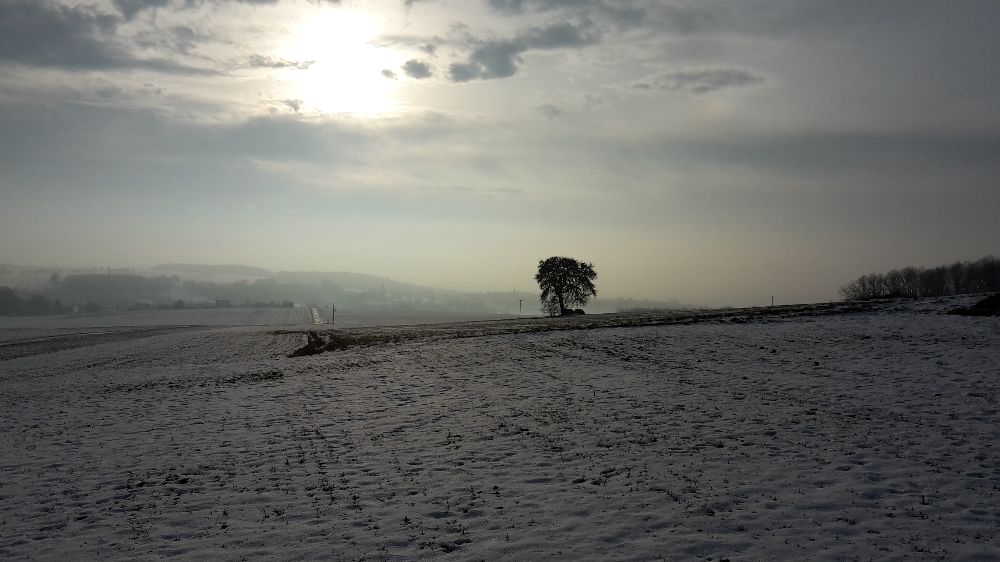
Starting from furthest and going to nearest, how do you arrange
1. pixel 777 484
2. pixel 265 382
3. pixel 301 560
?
pixel 265 382 < pixel 777 484 < pixel 301 560

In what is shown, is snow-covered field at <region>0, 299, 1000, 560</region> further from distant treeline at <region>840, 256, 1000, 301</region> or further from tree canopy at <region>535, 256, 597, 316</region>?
distant treeline at <region>840, 256, 1000, 301</region>

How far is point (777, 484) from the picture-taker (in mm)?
13672

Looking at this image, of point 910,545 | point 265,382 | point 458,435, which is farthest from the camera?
point 265,382

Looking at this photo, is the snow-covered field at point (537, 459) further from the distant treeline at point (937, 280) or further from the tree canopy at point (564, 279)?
the distant treeline at point (937, 280)

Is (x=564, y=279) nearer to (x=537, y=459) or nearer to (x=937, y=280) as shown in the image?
(x=537, y=459)

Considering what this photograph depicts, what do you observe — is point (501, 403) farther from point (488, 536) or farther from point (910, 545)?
point (910, 545)

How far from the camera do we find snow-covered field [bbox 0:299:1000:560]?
1162cm

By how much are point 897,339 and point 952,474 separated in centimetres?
2332

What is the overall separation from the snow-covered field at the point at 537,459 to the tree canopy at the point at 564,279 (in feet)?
199

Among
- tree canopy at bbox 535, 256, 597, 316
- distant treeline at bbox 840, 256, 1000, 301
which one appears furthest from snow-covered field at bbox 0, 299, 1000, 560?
distant treeline at bbox 840, 256, 1000, 301

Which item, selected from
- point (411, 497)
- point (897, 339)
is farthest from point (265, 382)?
point (897, 339)

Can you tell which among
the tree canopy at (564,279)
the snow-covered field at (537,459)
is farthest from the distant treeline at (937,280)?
the snow-covered field at (537,459)

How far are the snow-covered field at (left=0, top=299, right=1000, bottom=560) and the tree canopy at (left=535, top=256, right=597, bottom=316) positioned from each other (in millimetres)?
60774

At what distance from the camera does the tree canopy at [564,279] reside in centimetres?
9438
